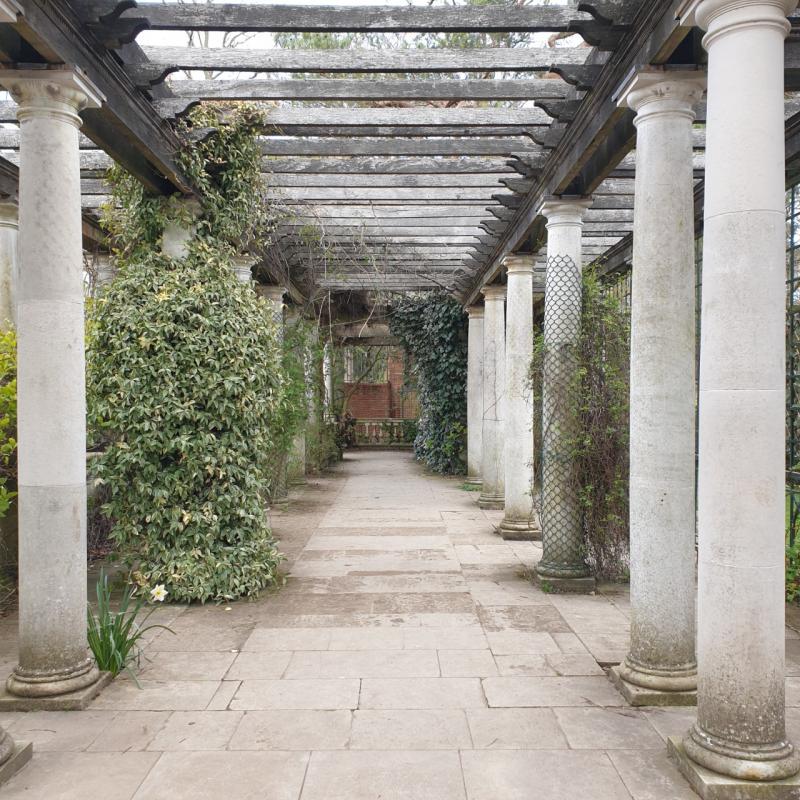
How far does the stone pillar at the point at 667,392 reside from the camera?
3.74m

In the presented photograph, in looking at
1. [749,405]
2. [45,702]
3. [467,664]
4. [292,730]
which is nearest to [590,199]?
[749,405]

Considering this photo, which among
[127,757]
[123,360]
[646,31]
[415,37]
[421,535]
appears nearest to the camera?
[127,757]

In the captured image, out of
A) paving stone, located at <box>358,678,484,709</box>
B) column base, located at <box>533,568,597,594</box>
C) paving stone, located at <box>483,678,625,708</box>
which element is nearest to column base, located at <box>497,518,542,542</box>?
column base, located at <box>533,568,597,594</box>

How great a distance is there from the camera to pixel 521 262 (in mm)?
7898

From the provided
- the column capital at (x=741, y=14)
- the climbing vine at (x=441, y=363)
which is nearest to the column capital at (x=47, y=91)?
the column capital at (x=741, y=14)

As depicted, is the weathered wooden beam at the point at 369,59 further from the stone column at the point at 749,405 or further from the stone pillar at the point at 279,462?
the stone pillar at the point at 279,462

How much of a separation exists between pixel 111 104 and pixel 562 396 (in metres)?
4.05

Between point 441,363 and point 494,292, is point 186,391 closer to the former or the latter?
point 494,292

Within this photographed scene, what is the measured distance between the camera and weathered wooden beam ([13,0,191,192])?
345 cm

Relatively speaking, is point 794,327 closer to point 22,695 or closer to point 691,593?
point 691,593

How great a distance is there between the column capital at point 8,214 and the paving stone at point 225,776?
5948 mm

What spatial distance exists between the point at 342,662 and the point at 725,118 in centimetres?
358

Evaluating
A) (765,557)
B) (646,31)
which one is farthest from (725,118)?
(765,557)

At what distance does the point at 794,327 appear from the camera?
629 cm
